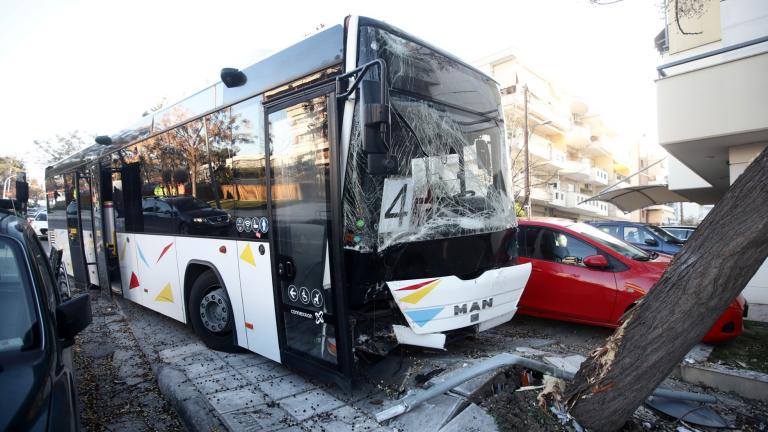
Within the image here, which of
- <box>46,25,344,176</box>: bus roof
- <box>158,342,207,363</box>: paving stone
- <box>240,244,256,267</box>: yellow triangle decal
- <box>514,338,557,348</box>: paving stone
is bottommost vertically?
<box>514,338,557,348</box>: paving stone

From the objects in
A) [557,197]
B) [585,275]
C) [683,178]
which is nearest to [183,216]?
[585,275]

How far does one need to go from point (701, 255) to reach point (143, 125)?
6.89 m

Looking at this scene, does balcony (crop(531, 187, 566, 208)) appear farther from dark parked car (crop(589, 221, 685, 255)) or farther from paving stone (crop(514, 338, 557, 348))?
paving stone (crop(514, 338, 557, 348))

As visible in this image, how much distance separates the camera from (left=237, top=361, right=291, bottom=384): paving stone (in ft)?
14.4

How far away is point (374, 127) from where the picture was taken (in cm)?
312

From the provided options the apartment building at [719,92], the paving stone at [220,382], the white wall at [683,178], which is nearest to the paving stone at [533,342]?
the paving stone at [220,382]

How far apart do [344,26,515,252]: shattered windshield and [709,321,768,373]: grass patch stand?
9.32 ft

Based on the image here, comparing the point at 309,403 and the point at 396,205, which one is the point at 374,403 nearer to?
the point at 309,403

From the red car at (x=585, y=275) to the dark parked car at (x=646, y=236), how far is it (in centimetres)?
352

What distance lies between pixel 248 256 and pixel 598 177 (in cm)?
3922

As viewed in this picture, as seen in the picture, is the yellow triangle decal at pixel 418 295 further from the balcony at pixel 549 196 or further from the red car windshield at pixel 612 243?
the balcony at pixel 549 196

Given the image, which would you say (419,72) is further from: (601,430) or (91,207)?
(91,207)

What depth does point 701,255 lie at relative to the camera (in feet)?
8.43

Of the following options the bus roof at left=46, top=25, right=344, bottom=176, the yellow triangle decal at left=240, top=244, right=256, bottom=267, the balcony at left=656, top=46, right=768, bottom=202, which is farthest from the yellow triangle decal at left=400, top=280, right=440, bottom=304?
the balcony at left=656, top=46, right=768, bottom=202
